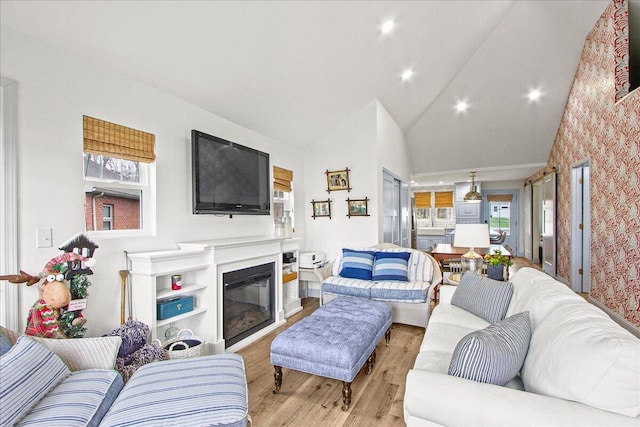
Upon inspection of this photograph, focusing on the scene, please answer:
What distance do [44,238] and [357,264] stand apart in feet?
9.56

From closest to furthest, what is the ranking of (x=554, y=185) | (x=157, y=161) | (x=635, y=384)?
(x=635, y=384), (x=157, y=161), (x=554, y=185)

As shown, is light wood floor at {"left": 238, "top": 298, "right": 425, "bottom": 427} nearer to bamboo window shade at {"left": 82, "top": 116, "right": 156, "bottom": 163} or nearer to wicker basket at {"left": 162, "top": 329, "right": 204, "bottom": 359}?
wicker basket at {"left": 162, "top": 329, "right": 204, "bottom": 359}

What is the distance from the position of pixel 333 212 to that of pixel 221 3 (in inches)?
119

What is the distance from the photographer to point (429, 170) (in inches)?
284

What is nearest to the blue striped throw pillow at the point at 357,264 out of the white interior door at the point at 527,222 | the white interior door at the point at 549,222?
the white interior door at the point at 549,222

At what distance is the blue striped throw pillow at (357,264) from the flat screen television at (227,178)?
3.79 ft

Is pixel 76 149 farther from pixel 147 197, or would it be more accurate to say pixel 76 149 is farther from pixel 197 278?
pixel 197 278

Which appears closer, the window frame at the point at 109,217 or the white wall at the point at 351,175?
the window frame at the point at 109,217

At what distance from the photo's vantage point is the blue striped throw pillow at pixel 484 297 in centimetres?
227

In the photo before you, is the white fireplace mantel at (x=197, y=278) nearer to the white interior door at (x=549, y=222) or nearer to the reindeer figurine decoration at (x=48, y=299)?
the reindeer figurine decoration at (x=48, y=299)

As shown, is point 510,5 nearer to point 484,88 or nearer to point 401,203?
point 484,88

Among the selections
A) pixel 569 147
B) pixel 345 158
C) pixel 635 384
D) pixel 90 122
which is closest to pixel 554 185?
pixel 569 147

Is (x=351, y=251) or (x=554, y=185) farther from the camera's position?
(x=554, y=185)

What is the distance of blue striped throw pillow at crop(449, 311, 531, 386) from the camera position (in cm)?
125
